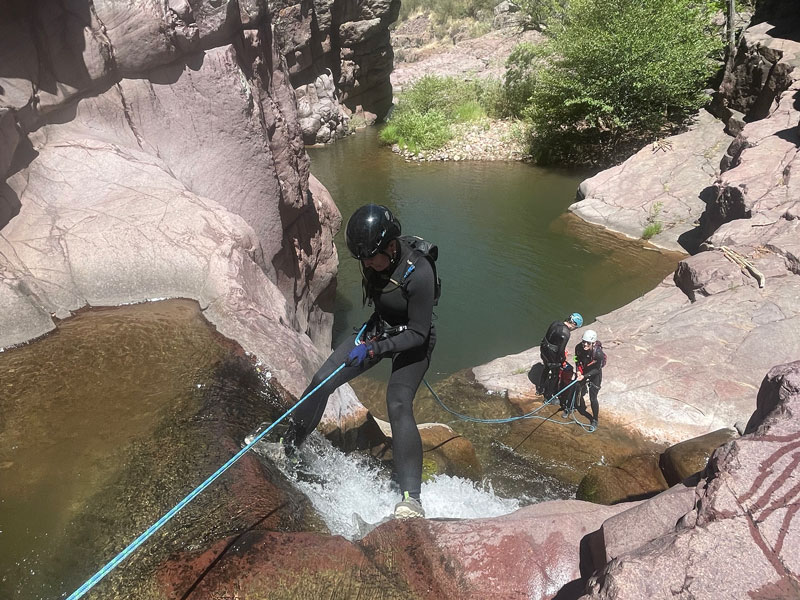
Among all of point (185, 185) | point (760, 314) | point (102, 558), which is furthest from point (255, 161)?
point (760, 314)

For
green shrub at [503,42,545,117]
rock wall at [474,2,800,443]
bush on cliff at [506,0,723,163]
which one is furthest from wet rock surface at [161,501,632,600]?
green shrub at [503,42,545,117]

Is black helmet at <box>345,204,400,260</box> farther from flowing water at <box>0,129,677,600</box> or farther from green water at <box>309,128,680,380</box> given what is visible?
green water at <box>309,128,680,380</box>

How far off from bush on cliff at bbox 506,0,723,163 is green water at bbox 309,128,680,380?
7.71ft

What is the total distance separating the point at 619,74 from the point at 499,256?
10504 mm

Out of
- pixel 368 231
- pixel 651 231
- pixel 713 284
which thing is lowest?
pixel 651 231

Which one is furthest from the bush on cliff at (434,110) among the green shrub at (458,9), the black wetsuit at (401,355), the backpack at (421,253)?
the green shrub at (458,9)

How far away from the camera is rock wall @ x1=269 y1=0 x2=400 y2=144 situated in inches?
1091

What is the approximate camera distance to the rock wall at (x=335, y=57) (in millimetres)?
27703

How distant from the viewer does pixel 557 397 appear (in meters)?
8.41

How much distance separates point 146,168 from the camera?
6742 mm

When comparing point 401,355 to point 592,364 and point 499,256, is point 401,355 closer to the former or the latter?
point 592,364

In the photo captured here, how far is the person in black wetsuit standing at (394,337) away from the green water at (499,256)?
5732 mm

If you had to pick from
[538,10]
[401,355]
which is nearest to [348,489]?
[401,355]

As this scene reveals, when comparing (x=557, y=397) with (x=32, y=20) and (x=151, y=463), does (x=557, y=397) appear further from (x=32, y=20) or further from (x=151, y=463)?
(x=32, y=20)
